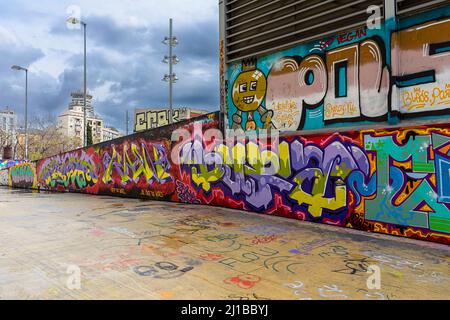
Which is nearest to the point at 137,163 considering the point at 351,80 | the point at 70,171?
the point at 70,171

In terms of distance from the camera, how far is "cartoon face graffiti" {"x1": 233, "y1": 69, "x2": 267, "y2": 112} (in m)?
9.05

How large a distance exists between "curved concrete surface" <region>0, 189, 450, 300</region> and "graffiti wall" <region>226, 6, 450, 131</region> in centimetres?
260

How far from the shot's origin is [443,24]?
575 cm

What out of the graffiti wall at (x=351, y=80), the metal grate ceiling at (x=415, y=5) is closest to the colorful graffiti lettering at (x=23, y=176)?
the graffiti wall at (x=351, y=80)

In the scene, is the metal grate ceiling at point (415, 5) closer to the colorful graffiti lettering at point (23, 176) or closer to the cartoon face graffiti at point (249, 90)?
the cartoon face graffiti at point (249, 90)

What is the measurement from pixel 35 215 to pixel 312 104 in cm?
819

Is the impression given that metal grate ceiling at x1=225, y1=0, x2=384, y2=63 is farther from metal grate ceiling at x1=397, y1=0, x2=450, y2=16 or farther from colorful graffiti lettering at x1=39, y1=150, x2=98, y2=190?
colorful graffiti lettering at x1=39, y1=150, x2=98, y2=190

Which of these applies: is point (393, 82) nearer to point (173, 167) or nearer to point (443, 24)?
point (443, 24)

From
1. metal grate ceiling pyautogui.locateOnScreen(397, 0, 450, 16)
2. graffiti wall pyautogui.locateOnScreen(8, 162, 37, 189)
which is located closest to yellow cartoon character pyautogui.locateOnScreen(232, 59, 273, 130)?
metal grate ceiling pyautogui.locateOnScreen(397, 0, 450, 16)

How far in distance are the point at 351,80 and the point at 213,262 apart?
505cm

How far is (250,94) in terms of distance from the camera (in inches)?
368

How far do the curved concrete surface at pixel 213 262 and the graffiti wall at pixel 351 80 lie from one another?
8.52 ft

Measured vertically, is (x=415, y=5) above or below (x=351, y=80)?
above

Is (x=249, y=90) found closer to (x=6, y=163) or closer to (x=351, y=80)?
(x=351, y=80)
